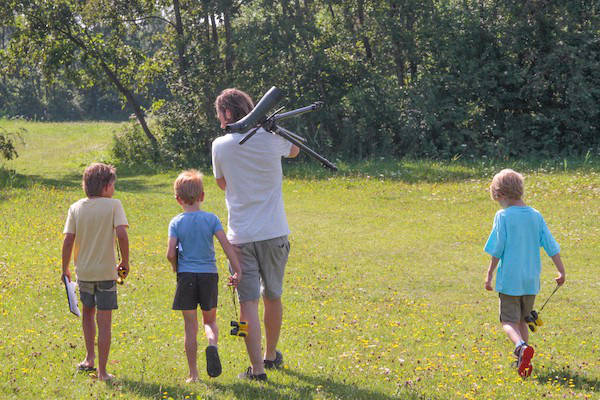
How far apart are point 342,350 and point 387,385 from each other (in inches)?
47.4

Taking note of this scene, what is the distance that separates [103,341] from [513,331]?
3.22 metres

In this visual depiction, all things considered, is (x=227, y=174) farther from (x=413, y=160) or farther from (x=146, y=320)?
(x=413, y=160)

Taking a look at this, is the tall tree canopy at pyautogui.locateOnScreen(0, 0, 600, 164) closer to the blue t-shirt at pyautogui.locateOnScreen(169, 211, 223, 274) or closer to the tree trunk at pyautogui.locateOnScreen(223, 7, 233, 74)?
the tree trunk at pyautogui.locateOnScreen(223, 7, 233, 74)

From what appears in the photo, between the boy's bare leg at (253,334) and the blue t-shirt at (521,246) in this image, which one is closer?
the boy's bare leg at (253,334)

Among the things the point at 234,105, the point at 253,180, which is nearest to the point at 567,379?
the point at 253,180

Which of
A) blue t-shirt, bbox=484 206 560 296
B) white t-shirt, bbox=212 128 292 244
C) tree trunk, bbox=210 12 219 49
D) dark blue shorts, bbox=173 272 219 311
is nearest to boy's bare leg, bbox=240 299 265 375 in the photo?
dark blue shorts, bbox=173 272 219 311

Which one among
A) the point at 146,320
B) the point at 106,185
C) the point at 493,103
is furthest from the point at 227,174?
the point at 493,103

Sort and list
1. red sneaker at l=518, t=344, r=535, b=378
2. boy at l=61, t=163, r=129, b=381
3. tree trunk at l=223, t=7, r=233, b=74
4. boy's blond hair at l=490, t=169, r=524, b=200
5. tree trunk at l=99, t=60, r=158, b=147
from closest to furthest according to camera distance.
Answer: boy at l=61, t=163, r=129, b=381, red sneaker at l=518, t=344, r=535, b=378, boy's blond hair at l=490, t=169, r=524, b=200, tree trunk at l=223, t=7, r=233, b=74, tree trunk at l=99, t=60, r=158, b=147

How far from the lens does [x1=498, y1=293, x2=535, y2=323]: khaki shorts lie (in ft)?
20.5

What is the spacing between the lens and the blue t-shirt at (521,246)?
6.18 metres

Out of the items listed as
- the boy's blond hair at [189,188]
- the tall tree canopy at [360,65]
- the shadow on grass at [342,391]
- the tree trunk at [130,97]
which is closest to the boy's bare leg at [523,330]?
the shadow on grass at [342,391]

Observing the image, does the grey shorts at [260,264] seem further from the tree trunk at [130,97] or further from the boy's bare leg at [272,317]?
the tree trunk at [130,97]

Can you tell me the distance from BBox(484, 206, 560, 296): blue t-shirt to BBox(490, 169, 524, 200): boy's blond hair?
4.8 inches

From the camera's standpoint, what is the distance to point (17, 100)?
228 feet
